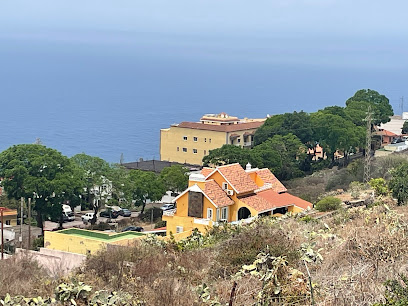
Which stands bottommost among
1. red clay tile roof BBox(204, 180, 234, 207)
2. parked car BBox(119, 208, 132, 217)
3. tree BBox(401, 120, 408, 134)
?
parked car BBox(119, 208, 132, 217)

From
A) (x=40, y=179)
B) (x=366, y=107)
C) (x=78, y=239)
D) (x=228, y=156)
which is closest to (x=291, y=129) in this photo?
(x=366, y=107)

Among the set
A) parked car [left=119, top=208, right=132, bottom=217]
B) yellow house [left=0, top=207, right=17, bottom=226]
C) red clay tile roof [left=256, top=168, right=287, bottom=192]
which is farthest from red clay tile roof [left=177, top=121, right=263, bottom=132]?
red clay tile roof [left=256, top=168, right=287, bottom=192]

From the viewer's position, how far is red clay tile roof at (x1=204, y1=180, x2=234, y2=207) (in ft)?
60.1

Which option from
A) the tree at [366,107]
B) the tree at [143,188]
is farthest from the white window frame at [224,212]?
the tree at [366,107]

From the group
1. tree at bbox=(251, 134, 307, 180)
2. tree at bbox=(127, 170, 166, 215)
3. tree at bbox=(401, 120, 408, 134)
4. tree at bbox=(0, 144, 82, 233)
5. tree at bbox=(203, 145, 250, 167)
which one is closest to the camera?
tree at bbox=(0, 144, 82, 233)

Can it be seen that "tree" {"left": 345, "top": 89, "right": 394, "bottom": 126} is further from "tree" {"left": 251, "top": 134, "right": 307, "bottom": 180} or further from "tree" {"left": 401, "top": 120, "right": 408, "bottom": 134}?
"tree" {"left": 251, "top": 134, "right": 307, "bottom": 180}

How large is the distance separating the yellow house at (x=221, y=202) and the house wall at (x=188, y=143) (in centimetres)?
2011

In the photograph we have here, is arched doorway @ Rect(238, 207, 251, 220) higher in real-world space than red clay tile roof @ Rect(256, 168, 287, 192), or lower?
lower

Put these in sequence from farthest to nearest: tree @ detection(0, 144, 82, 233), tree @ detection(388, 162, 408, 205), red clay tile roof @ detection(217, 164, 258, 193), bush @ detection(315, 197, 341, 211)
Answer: tree @ detection(0, 144, 82, 233)
red clay tile roof @ detection(217, 164, 258, 193)
bush @ detection(315, 197, 341, 211)
tree @ detection(388, 162, 408, 205)

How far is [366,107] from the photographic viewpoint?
141 feet

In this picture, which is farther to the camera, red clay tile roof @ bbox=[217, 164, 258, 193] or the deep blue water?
the deep blue water

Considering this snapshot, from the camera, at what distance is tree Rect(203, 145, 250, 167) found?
29.4 metres

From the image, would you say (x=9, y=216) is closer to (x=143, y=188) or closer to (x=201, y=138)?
(x=143, y=188)

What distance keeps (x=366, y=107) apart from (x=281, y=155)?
39.6 ft
